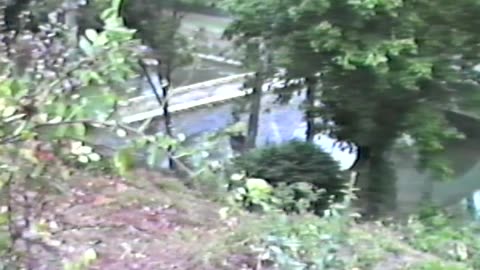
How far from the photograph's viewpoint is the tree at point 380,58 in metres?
7.46

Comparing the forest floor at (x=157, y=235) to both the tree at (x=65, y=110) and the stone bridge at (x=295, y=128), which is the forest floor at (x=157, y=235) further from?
the stone bridge at (x=295, y=128)

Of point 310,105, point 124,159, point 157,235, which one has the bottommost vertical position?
point 310,105

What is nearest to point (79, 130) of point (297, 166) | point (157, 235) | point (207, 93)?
point (157, 235)

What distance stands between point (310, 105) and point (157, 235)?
4841mm

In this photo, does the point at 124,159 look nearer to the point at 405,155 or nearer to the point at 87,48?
the point at 87,48

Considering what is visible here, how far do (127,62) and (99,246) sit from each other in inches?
85.5

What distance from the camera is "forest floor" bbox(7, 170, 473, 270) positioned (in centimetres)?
351

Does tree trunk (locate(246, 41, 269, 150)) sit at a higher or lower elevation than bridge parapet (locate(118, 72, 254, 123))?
higher

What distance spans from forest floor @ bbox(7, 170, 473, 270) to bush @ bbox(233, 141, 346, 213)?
3.09 m

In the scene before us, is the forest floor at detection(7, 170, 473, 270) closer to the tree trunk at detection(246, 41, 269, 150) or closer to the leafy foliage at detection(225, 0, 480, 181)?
the leafy foliage at detection(225, 0, 480, 181)

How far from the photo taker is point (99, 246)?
3.64m

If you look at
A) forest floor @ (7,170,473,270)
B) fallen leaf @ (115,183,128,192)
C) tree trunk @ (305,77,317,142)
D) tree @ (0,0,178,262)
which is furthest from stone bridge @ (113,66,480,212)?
tree @ (0,0,178,262)

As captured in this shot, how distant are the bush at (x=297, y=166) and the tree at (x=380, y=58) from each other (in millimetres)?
379

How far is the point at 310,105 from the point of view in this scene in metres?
8.86
